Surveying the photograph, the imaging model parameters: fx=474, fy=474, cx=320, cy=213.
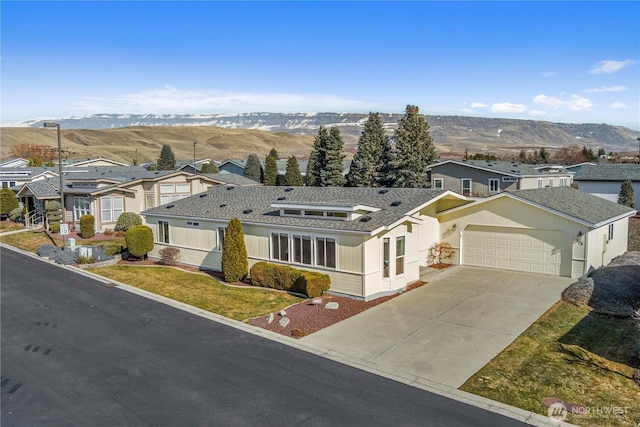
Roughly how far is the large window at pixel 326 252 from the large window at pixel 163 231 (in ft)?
35.2

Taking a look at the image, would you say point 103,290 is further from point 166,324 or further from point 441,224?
point 441,224

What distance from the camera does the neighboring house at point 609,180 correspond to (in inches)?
1656

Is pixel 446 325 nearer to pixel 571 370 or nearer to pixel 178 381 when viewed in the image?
pixel 571 370

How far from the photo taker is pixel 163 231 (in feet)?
85.5

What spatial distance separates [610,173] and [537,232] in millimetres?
28472

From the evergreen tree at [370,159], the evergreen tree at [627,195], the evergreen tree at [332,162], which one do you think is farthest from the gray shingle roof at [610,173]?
the evergreen tree at [332,162]

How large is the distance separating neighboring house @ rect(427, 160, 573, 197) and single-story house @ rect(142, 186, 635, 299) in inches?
672

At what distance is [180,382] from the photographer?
11.2 m

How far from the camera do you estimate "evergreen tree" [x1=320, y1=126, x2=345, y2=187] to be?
49.7 meters

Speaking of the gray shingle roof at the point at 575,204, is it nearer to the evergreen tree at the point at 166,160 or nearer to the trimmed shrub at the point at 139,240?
the trimmed shrub at the point at 139,240

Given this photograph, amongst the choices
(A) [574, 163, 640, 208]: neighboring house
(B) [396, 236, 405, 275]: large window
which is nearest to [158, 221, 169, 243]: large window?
Answer: (B) [396, 236, 405, 275]: large window

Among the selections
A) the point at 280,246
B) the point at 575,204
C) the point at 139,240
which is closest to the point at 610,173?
the point at 575,204

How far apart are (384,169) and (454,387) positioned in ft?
120

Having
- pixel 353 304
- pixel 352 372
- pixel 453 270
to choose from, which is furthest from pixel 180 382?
pixel 453 270
